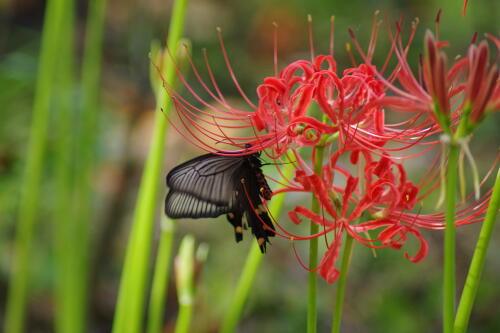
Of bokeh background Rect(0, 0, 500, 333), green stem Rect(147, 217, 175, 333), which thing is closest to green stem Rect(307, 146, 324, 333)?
green stem Rect(147, 217, 175, 333)

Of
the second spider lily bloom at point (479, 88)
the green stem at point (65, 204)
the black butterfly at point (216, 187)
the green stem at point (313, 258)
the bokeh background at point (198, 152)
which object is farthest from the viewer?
the bokeh background at point (198, 152)

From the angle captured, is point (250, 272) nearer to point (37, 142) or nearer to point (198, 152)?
point (37, 142)

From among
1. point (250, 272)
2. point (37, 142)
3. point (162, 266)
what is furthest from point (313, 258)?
point (37, 142)

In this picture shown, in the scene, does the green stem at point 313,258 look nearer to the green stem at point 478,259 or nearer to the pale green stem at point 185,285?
the green stem at point 478,259

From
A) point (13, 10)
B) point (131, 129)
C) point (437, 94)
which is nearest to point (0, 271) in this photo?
point (131, 129)

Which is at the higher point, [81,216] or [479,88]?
[479,88]

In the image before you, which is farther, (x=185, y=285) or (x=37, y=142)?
(x=37, y=142)

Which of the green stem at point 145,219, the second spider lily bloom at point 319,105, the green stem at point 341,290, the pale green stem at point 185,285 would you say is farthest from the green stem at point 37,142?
the green stem at point 341,290

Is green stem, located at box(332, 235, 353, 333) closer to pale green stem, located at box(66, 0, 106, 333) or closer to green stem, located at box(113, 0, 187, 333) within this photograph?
green stem, located at box(113, 0, 187, 333)
